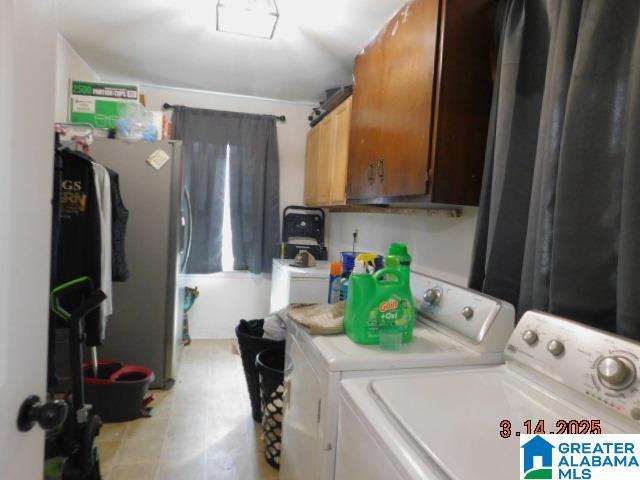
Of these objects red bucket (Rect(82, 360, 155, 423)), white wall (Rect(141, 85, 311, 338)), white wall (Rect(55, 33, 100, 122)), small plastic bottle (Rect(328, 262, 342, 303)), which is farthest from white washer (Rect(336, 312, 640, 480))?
white wall (Rect(141, 85, 311, 338))

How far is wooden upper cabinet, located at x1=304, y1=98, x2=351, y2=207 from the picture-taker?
2613 millimetres

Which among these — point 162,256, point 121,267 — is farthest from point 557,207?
point 162,256

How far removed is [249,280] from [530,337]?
325 centimetres

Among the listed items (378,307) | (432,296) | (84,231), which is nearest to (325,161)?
(84,231)

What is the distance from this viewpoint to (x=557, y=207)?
3.37 feet

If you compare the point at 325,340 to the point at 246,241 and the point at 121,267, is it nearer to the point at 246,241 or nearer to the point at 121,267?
the point at 121,267

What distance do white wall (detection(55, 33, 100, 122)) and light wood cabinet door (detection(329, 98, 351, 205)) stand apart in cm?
184

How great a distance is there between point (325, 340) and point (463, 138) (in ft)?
Answer: 2.85

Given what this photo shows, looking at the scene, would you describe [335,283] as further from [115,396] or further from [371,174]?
[115,396]

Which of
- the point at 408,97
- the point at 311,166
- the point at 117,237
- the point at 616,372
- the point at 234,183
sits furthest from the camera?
the point at 234,183

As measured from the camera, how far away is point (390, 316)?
→ 1219mm

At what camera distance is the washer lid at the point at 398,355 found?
41.8 inches

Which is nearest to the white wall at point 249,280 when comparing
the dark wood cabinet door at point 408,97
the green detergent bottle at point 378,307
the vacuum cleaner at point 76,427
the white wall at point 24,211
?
the dark wood cabinet door at point 408,97

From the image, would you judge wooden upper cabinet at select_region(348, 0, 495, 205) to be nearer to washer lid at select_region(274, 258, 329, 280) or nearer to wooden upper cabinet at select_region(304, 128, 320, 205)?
washer lid at select_region(274, 258, 329, 280)
